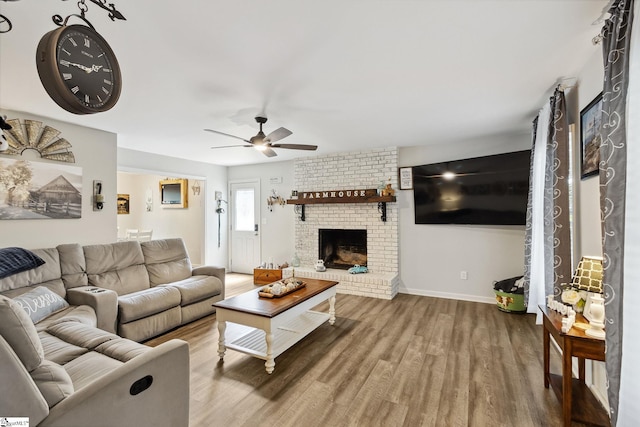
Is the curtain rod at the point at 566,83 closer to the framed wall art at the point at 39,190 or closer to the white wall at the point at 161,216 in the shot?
the framed wall art at the point at 39,190

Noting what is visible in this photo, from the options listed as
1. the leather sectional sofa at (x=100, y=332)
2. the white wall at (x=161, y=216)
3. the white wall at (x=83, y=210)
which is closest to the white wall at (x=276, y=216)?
the white wall at (x=161, y=216)

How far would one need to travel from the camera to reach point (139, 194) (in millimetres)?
6973

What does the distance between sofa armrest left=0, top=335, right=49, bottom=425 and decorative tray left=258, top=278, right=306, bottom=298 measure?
1811 mm

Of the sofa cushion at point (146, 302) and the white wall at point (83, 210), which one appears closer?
the sofa cushion at point (146, 302)

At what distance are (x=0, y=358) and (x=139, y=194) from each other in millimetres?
6872

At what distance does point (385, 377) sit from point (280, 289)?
3.98ft

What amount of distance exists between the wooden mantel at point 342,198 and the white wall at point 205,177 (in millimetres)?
1848

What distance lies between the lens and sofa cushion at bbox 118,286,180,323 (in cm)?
281

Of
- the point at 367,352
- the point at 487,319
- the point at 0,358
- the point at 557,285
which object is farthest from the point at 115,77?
the point at 487,319

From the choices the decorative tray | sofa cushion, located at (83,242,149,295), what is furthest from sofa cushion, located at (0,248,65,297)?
the decorative tray

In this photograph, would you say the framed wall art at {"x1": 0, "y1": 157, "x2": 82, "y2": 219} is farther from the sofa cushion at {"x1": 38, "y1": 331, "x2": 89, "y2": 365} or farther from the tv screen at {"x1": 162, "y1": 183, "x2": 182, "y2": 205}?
the tv screen at {"x1": 162, "y1": 183, "x2": 182, "y2": 205}

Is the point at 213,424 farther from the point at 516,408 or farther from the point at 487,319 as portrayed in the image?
the point at 487,319

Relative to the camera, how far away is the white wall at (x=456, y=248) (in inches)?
161

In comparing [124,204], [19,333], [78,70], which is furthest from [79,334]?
[124,204]
